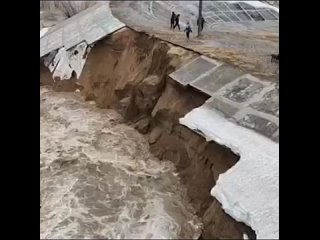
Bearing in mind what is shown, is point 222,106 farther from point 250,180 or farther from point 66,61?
point 66,61

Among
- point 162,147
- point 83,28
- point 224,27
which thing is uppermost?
point 83,28

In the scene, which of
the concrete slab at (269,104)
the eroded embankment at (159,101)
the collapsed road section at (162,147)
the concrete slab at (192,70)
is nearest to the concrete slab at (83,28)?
the collapsed road section at (162,147)

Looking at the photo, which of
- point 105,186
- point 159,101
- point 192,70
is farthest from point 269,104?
point 105,186

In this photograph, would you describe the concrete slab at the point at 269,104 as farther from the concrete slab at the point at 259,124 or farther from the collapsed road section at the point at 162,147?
the concrete slab at the point at 259,124
